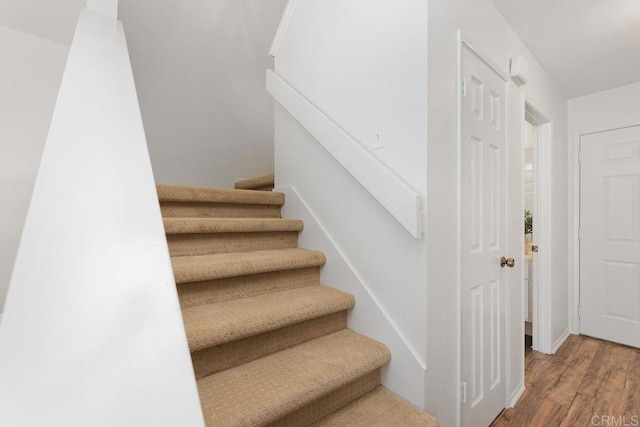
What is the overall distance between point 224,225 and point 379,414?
1.09 meters

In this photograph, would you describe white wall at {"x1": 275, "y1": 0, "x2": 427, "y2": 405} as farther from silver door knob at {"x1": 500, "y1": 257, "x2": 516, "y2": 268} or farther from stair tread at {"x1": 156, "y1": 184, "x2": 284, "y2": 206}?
silver door knob at {"x1": 500, "y1": 257, "x2": 516, "y2": 268}

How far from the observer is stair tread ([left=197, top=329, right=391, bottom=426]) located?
0.95 m

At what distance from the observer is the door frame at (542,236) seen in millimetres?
2691

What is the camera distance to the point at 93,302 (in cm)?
38

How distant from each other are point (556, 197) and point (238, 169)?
296 cm

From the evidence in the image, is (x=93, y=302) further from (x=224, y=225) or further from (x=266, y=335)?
(x=224, y=225)

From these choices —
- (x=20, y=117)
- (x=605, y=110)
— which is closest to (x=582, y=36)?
(x=605, y=110)

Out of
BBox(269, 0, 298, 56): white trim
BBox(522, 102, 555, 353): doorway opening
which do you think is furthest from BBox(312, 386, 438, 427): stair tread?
BBox(269, 0, 298, 56): white trim

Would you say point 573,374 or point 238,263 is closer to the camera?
point 238,263

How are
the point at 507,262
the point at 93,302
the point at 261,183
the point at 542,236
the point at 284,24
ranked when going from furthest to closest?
the point at 542,236 < the point at 261,183 < the point at 284,24 < the point at 507,262 < the point at 93,302

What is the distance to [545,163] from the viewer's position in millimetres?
Result: 2695

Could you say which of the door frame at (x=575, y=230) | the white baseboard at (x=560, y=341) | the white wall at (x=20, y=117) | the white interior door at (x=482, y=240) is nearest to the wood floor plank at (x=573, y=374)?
the white baseboard at (x=560, y=341)

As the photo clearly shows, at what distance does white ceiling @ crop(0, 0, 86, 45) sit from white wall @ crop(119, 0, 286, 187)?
56 centimetres

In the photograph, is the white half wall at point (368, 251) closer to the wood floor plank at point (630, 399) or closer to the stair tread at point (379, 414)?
the stair tread at point (379, 414)
